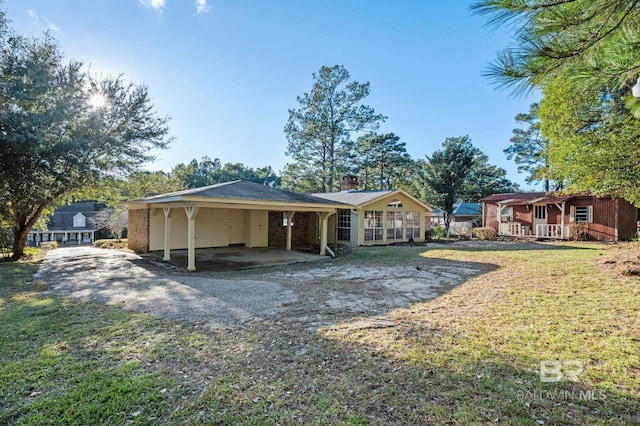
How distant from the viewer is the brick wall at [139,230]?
43.7 ft

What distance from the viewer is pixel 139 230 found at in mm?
13906

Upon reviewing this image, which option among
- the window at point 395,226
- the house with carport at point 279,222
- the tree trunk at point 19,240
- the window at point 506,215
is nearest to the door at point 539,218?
the window at point 506,215

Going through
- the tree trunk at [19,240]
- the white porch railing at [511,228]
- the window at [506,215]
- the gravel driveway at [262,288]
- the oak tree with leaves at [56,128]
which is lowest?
the gravel driveway at [262,288]

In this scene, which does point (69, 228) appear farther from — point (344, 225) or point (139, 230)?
point (344, 225)

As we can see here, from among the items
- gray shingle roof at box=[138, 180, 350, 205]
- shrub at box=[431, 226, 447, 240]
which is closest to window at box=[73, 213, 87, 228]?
gray shingle roof at box=[138, 180, 350, 205]

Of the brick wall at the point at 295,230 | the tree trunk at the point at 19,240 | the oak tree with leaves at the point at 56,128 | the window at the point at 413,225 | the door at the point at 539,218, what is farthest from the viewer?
the door at the point at 539,218

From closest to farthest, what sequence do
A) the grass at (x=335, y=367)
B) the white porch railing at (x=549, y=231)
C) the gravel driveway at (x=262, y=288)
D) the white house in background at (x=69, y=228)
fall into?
the grass at (x=335, y=367)
the gravel driveway at (x=262, y=288)
the white porch railing at (x=549, y=231)
the white house in background at (x=69, y=228)

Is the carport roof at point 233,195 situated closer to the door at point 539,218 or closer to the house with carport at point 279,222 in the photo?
the house with carport at point 279,222

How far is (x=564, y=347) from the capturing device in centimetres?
337

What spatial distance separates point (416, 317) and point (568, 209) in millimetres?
19453

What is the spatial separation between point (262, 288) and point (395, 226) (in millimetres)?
12091

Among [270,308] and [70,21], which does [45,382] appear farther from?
[70,21]

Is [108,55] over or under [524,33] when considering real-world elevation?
over

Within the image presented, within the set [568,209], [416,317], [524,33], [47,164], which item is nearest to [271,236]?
[47,164]
